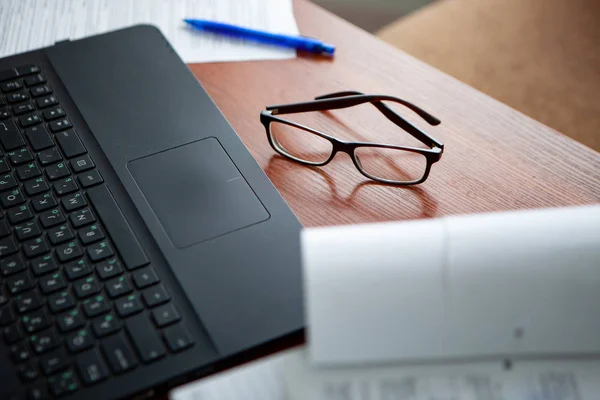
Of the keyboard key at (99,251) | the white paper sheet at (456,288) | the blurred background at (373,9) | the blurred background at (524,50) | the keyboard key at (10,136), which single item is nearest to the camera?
the white paper sheet at (456,288)

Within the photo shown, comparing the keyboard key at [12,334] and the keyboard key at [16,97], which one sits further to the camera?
the keyboard key at [16,97]

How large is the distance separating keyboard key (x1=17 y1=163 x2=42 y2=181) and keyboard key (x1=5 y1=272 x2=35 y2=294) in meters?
0.12

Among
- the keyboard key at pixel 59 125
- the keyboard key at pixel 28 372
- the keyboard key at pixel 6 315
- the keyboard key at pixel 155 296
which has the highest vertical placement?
the keyboard key at pixel 59 125

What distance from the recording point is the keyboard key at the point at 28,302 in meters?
0.52

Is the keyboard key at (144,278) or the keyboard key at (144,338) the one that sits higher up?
the keyboard key at (144,278)

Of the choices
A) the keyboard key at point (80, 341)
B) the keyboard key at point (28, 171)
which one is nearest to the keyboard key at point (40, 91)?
the keyboard key at point (28, 171)

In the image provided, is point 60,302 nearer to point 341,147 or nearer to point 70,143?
point 70,143

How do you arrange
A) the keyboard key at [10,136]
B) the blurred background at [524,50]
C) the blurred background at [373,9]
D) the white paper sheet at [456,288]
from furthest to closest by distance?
1. the blurred background at [373,9]
2. the blurred background at [524,50]
3. the keyboard key at [10,136]
4. the white paper sheet at [456,288]

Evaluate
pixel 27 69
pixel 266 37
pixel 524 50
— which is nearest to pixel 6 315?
pixel 27 69

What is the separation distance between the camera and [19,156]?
646mm

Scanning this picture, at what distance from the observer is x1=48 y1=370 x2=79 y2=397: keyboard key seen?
474 millimetres

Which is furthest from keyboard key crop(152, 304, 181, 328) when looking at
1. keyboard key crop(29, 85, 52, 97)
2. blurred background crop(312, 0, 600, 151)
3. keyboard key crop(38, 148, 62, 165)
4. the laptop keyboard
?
blurred background crop(312, 0, 600, 151)

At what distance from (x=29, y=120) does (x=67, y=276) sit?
215 millimetres

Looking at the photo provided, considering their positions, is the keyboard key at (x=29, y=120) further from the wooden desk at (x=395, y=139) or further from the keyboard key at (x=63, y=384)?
the keyboard key at (x=63, y=384)
